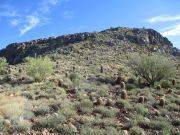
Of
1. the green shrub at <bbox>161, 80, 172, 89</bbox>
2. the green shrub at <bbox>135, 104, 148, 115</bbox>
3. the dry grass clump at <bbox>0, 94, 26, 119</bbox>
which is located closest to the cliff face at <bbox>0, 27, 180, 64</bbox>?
the green shrub at <bbox>161, 80, 172, 89</bbox>

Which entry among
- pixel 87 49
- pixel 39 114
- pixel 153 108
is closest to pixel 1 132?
pixel 39 114

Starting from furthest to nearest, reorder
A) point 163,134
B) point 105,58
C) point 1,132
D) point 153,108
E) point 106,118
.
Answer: point 105,58 < point 153,108 < point 106,118 < point 163,134 < point 1,132

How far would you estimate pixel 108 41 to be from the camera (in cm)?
7038

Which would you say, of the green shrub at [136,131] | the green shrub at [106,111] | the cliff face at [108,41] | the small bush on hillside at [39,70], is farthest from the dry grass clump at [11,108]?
the cliff face at [108,41]

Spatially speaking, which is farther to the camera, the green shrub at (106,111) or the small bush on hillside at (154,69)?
the small bush on hillside at (154,69)

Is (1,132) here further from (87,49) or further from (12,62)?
(12,62)

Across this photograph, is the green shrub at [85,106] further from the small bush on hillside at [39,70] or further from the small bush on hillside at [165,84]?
the small bush on hillside at [39,70]

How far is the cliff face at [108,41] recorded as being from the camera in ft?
231

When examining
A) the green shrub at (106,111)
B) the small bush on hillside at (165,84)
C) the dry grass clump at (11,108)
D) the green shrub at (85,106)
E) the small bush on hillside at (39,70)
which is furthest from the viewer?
the small bush on hillside at (39,70)

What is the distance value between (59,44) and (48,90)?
51.5 m

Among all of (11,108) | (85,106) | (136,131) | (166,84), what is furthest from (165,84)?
(11,108)

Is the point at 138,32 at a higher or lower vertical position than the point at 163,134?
higher

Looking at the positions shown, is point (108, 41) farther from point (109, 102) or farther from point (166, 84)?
point (109, 102)

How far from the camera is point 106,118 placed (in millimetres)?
16484
